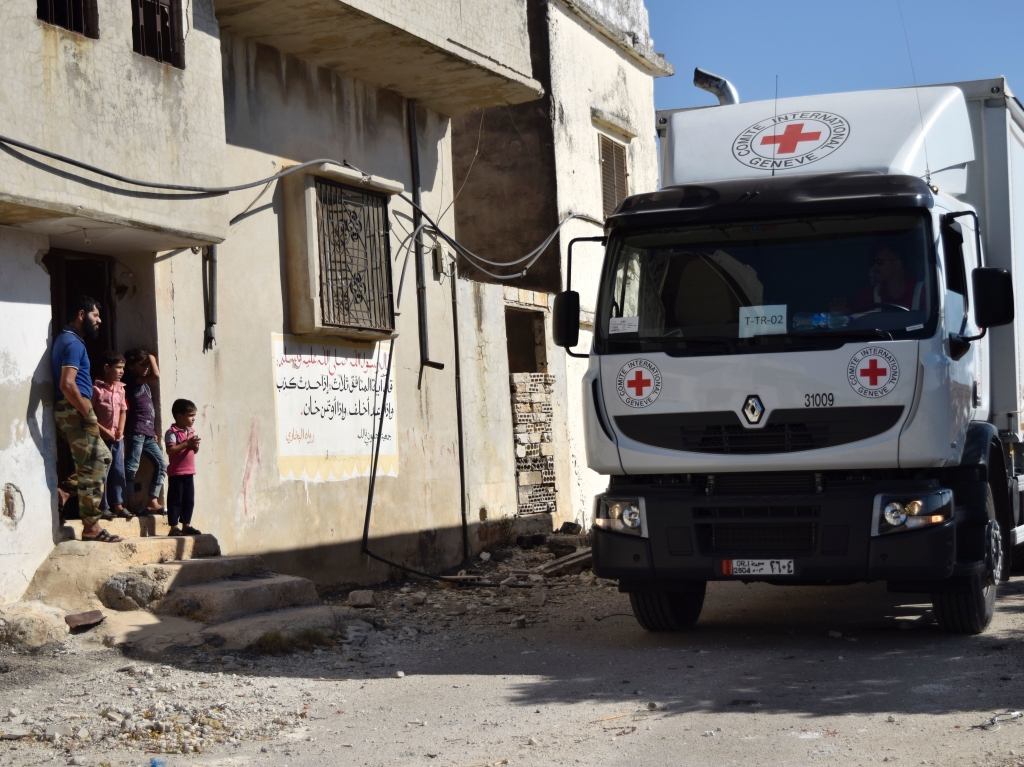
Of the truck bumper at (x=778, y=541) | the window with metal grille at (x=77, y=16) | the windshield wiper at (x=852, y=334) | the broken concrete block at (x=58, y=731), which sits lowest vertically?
the broken concrete block at (x=58, y=731)

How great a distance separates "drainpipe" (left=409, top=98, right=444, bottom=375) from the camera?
41.4 ft

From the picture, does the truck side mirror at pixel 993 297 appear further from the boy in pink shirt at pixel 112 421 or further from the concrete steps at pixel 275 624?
the boy in pink shirt at pixel 112 421

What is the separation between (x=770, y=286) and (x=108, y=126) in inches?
172

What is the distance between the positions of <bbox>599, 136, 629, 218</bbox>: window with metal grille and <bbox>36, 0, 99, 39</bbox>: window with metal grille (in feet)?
32.7

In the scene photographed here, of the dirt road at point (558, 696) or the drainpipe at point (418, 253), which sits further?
the drainpipe at point (418, 253)

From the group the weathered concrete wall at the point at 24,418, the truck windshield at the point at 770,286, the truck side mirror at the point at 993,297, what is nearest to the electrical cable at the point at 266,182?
the weathered concrete wall at the point at 24,418

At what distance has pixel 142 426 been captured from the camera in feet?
29.4

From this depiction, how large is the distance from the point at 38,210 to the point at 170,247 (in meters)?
1.60

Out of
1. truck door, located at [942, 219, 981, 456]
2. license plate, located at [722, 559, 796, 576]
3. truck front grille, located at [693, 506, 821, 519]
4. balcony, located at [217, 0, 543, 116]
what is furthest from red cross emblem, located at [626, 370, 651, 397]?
balcony, located at [217, 0, 543, 116]

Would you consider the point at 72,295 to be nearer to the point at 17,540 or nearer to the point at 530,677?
the point at 17,540

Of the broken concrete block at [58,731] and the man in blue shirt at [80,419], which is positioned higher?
the man in blue shirt at [80,419]

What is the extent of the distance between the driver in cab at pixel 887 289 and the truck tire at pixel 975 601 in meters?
1.34

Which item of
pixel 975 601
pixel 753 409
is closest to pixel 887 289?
pixel 753 409

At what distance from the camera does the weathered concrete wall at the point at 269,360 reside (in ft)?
31.9
